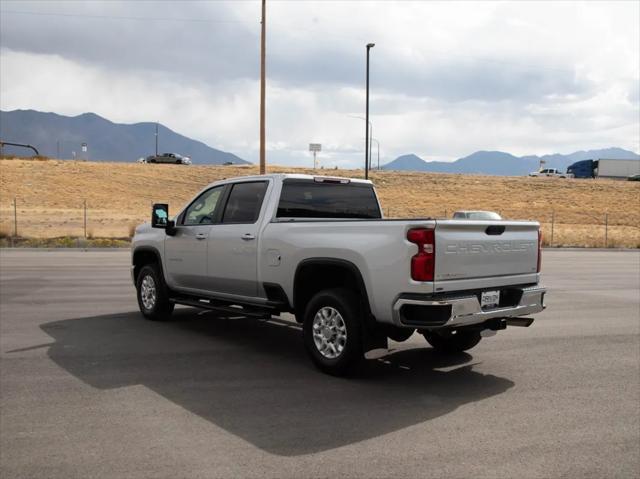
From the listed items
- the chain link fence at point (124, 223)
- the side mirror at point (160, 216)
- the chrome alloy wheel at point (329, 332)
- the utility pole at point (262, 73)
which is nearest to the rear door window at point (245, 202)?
the side mirror at point (160, 216)

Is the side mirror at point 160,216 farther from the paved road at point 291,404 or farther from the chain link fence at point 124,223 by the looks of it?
the chain link fence at point 124,223

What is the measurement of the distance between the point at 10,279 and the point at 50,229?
62.1ft

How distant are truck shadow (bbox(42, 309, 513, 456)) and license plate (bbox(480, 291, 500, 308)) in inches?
30.9

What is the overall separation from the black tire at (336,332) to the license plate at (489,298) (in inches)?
46.0

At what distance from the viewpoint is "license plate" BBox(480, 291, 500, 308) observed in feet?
19.8

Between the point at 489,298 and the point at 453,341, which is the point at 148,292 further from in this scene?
the point at 489,298

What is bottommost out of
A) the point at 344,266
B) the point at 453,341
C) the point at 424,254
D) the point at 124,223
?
the point at 453,341

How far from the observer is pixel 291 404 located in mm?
5398

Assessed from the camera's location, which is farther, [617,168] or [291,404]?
[617,168]

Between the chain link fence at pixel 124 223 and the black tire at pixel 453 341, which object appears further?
the chain link fence at pixel 124 223

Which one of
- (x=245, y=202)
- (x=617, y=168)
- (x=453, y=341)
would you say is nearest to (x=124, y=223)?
(x=245, y=202)

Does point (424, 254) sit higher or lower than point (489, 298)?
higher

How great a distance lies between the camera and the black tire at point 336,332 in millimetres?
6039

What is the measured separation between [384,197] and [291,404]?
5283 cm
